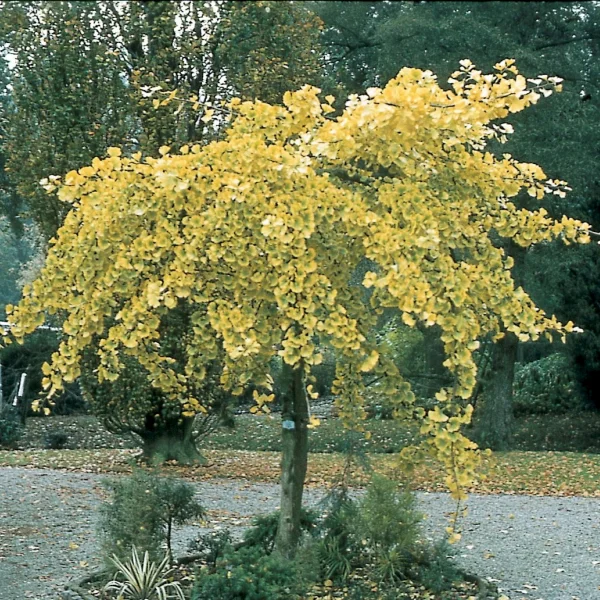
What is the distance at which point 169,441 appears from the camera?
35.7 feet

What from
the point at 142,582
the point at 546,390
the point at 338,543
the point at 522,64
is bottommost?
the point at 142,582

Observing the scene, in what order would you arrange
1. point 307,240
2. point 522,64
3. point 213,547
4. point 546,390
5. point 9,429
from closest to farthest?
1. point 307,240
2. point 213,547
3. point 522,64
4. point 9,429
5. point 546,390

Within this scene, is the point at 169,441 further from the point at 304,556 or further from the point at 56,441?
the point at 304,556

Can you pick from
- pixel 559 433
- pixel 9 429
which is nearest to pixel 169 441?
pixel 9 429

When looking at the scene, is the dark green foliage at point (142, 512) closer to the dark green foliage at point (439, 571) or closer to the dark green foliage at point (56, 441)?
the dark green foliage at point (439, 571)

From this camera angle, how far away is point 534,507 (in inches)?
340

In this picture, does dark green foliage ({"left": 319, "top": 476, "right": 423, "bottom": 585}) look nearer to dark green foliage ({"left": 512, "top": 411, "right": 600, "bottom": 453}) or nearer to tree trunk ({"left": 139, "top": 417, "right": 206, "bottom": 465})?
tree trunk ({"left": 139, "top": 417, "right": 206, "bottom": 465})

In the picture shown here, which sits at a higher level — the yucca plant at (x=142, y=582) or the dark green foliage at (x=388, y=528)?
the dark green foliage at (x=388, y=528)

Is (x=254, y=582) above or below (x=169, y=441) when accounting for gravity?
below

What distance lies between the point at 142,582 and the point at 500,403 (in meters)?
10.5

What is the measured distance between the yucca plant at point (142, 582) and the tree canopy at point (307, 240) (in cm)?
105

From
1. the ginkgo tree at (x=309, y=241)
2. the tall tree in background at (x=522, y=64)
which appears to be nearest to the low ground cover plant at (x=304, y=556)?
the ginkgo tree at (x=309, y=241)

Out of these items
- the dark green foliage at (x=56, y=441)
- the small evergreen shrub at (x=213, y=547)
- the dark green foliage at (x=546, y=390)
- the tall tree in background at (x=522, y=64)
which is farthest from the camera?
the dark green foliage at (x=546, y=390)

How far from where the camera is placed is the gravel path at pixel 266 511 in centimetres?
562
